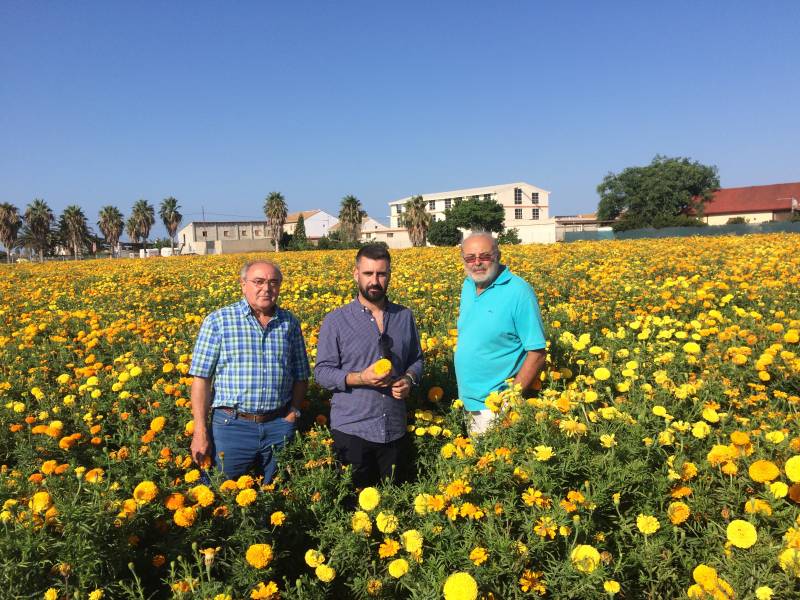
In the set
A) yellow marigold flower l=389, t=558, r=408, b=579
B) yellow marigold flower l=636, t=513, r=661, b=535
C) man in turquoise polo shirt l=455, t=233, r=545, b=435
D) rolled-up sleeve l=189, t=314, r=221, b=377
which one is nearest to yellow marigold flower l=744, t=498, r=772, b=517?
yellow marigold flower l=636, t=513, r=661, b=535

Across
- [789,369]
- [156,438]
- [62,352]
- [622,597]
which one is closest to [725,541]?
[622,597]

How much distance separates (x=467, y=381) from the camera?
3031 mm

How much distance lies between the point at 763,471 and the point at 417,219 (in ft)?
176

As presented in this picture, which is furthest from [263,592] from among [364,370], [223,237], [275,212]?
[223,237]

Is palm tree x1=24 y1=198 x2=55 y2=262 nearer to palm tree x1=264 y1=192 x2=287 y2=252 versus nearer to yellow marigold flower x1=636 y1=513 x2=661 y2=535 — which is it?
palm tree x1=264 y1=192 x2=287 y2=252

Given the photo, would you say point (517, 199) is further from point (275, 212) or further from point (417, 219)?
point (275, 212)

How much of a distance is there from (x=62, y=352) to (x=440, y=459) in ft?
14.2

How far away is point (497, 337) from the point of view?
290 cm

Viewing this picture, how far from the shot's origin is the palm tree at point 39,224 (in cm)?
6259

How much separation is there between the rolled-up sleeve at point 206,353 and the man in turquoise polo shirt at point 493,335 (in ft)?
4.60

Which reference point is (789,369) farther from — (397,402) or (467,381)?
(397,402)

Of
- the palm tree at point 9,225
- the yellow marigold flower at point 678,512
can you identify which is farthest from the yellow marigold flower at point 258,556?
the palm tree at point 9,225

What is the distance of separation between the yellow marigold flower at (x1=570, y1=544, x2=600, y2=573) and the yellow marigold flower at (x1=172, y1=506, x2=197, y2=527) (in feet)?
4.41

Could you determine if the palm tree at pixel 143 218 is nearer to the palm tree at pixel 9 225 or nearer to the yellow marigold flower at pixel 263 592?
the palm tree at pixel 9 225
